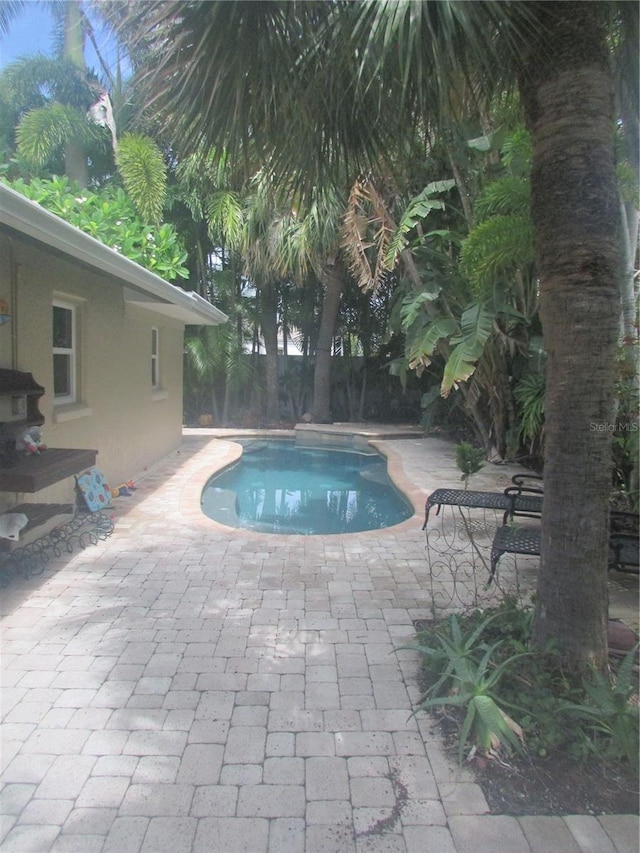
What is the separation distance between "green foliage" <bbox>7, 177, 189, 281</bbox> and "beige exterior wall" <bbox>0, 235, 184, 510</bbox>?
1138 millimetres

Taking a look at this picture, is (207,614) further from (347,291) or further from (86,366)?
(347,291)

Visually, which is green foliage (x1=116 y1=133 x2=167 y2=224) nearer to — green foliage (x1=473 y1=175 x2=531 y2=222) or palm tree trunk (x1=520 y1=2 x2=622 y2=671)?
green foliage (x1=473 y1=175 x2=531 y2=222)

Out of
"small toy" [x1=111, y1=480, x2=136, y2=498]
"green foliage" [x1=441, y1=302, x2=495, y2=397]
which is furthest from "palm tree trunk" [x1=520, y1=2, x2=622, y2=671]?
"small toy" [x1=111, y1=480, x2=136, y2=498]

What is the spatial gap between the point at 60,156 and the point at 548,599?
19412 mm

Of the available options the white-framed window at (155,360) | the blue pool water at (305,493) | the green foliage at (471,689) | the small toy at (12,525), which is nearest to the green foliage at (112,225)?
the white-framed window at (155,360)

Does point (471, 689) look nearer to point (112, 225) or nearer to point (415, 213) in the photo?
point (415, 213)

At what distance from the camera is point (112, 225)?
1130 centimetres

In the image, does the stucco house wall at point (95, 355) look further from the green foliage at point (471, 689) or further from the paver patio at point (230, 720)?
the green foliage at point (471, 689)

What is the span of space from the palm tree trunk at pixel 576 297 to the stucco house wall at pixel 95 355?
182 inches

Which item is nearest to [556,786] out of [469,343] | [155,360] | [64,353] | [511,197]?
[511,197]

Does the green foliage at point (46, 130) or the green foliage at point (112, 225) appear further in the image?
the green foliage at point (46, 130)

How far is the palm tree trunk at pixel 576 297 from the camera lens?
3062mm

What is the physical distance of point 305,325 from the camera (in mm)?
20250

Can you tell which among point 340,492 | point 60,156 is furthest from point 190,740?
point 60,156
